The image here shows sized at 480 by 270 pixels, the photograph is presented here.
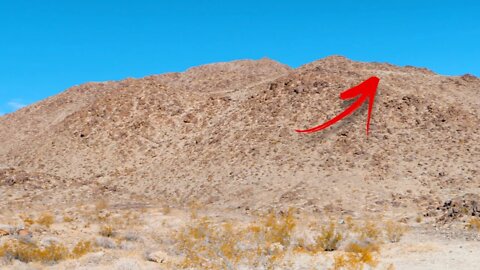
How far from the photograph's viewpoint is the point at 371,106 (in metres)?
44.5

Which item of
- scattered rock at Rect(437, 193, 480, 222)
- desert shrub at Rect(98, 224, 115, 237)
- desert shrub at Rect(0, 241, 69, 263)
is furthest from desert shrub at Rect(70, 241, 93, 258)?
scattered rock at Rect(437, 193, 480, 222)

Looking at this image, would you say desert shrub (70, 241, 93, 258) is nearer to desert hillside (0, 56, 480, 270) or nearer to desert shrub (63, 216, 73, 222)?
desert hillside (0, 56, 480, 270)

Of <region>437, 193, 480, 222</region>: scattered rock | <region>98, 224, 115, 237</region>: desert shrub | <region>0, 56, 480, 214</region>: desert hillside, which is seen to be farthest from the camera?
<region>0, 56, 480, 214</region>: desert hillside

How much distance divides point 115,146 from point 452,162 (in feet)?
102

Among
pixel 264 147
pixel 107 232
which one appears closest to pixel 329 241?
pixel 107 232

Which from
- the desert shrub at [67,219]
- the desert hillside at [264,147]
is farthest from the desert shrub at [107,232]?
the desert hillside at [264,147]

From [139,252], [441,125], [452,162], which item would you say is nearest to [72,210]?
[139,252]

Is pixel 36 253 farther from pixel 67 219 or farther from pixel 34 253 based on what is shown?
pixel 67 219

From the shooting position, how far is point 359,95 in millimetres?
50406

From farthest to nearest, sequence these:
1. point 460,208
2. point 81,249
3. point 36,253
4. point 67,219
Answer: point 460,208, point 67,219, point 81,249, point 36,253

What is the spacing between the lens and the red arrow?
1677 inches

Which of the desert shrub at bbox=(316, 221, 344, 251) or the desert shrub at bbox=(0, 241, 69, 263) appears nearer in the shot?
the desert shrub at bbox=(0, 241, 69, 263)

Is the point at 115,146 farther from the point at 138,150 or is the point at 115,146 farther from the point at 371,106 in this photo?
the point at 371,106

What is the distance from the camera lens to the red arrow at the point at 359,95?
4259 centimetres
